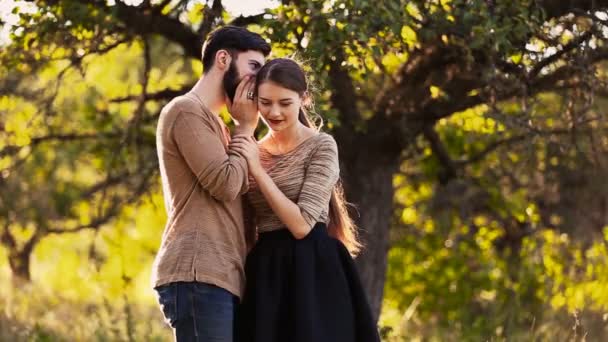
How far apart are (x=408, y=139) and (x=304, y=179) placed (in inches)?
122

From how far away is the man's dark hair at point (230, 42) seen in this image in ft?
12.9

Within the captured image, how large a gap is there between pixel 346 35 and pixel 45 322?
13.2 feet

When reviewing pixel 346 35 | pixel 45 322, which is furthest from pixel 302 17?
pixel 45 322

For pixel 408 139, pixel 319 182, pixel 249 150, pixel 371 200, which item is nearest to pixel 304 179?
pixel 319 182

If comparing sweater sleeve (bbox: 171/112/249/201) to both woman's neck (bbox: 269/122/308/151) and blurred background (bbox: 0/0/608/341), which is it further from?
blurred background (bbox: 0/0/608/341)

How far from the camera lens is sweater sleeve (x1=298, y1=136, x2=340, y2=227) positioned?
3.84 metres

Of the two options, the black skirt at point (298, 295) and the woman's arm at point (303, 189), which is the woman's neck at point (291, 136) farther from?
the black skirt at point (298, 295)

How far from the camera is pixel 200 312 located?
3686 mm

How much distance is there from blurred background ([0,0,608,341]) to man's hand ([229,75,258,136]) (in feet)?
2.94

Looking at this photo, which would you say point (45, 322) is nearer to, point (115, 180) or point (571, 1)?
point (115, 180)

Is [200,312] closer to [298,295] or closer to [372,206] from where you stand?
[298,295]

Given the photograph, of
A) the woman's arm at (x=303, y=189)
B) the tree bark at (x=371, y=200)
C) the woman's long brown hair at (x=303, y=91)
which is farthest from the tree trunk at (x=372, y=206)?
the woman's arm at (x=303, y=189)

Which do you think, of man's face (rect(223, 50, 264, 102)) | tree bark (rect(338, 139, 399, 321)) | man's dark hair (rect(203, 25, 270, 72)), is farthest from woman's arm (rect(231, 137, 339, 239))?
tree bark (rect(338, 139, 399, 321))

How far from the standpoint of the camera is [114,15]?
252 inches
